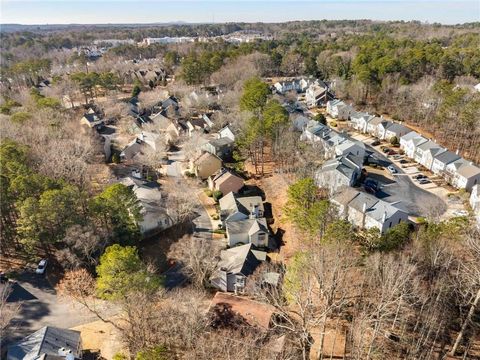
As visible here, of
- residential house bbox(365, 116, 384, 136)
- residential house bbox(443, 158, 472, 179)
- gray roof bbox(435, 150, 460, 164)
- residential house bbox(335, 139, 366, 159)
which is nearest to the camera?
residential house bbox(443, 158, 472, 179)

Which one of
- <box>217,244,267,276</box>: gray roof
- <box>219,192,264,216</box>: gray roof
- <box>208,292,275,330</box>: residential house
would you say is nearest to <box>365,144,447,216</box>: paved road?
<box>219,192,264,216</box>: gray roof

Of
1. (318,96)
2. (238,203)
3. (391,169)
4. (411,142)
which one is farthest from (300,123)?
(238,203)

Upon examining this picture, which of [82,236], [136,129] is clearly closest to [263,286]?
[82,236]

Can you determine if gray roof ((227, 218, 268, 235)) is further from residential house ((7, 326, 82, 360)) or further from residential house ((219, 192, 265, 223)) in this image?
residential house ((7, 326, 82, 360))

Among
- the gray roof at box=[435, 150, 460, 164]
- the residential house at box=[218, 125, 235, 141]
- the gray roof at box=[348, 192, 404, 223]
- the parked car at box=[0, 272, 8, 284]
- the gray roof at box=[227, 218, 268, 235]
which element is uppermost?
the residential house at box=[218, 125, 235, 141]

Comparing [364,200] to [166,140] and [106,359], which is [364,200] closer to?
[106,359]
